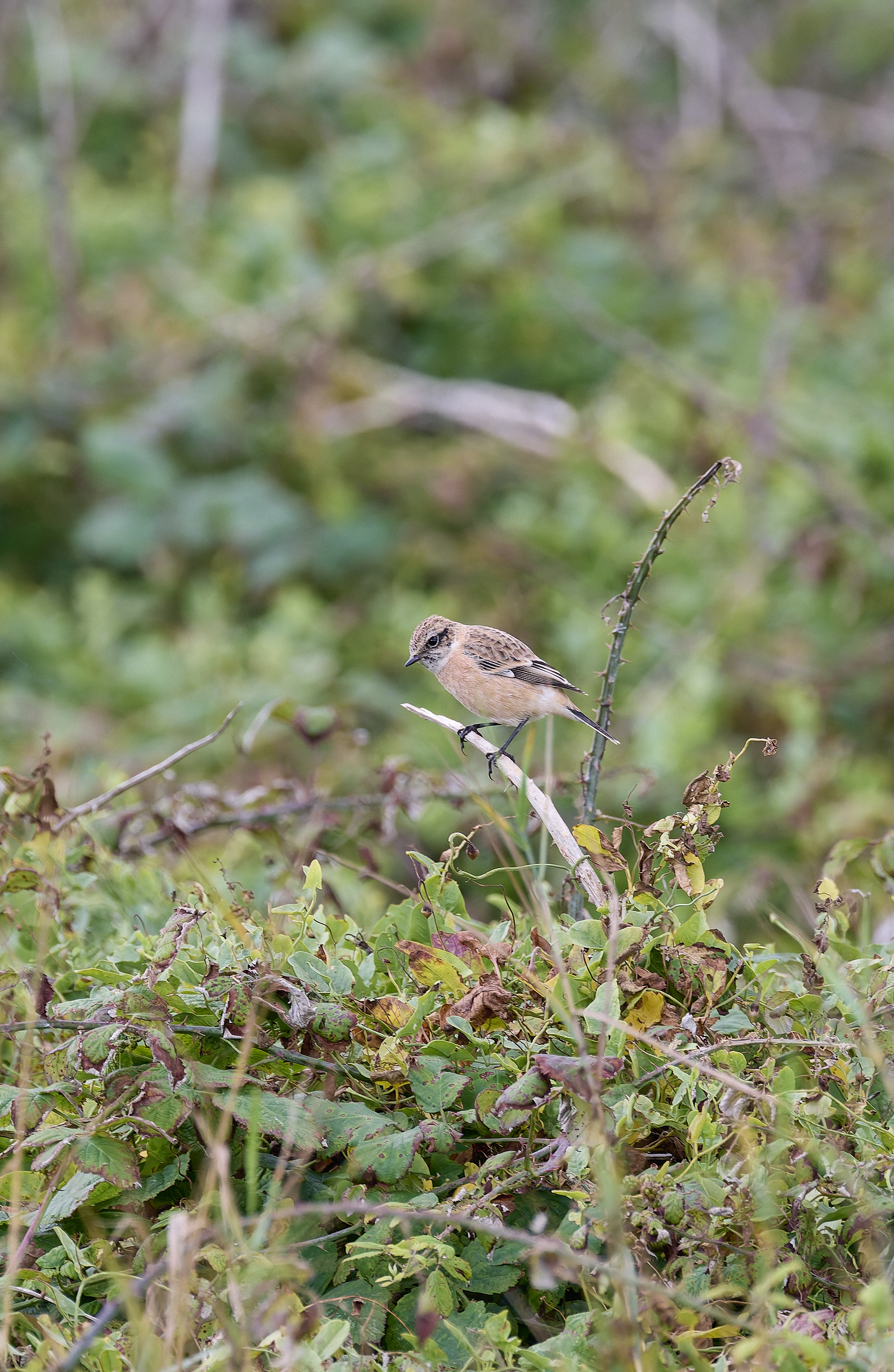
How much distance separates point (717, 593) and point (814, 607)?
58 centimetres

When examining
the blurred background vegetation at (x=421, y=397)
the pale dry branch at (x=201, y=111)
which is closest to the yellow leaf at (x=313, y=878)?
the blurred background vegetation at (x=421, y=397)

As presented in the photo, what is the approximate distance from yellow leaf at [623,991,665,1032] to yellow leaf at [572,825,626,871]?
230 mm

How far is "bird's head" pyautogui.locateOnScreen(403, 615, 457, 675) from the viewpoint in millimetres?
2750

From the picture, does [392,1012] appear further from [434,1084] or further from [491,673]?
[491,673]

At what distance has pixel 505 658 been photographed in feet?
8.91

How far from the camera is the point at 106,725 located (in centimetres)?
703

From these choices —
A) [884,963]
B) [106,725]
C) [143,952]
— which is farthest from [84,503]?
[884,963]

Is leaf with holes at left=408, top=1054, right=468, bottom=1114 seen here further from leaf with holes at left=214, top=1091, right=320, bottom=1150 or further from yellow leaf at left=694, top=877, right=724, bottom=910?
yellow leaf at left=694, top=877, right=724, bottom=910

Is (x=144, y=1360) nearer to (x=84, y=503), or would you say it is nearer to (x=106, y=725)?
(x=106, y=725)

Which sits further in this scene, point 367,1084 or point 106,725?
point 106,725

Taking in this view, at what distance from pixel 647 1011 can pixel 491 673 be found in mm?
744

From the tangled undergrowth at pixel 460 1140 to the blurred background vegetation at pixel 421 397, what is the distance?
1.67m

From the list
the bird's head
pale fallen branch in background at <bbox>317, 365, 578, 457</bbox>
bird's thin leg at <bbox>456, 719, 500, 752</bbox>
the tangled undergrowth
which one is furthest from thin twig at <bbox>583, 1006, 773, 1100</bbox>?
pale fallen branch in background at <bbox>317, 365, 578, 457</bbox>

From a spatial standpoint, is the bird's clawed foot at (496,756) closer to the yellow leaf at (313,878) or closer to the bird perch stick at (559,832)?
the bird perch stick at (559,832)
